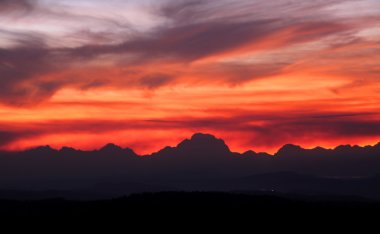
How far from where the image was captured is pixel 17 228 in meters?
180

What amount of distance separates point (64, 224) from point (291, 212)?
6676 cm

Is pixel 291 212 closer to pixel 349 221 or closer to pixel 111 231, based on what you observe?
pixel 349 221

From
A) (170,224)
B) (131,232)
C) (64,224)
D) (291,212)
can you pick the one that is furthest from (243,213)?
(64,224)

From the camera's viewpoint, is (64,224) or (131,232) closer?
(131,232)

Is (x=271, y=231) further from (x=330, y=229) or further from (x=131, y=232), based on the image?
(x=131, y=232)

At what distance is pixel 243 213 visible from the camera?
189125 millimetres

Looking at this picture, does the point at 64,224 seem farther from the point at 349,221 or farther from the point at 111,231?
the point at 349,221

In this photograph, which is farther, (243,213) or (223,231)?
(243,213)

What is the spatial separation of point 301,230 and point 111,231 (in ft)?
167

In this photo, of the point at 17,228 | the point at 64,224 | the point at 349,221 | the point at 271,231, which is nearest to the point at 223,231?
the point at 271,231

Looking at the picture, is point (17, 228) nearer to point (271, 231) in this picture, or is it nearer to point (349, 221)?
point (271, 231)

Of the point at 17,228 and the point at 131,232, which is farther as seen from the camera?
the point at 17,228

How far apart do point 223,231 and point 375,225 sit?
133 feet

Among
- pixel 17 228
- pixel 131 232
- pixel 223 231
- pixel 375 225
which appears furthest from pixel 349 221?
pixel 17 228
